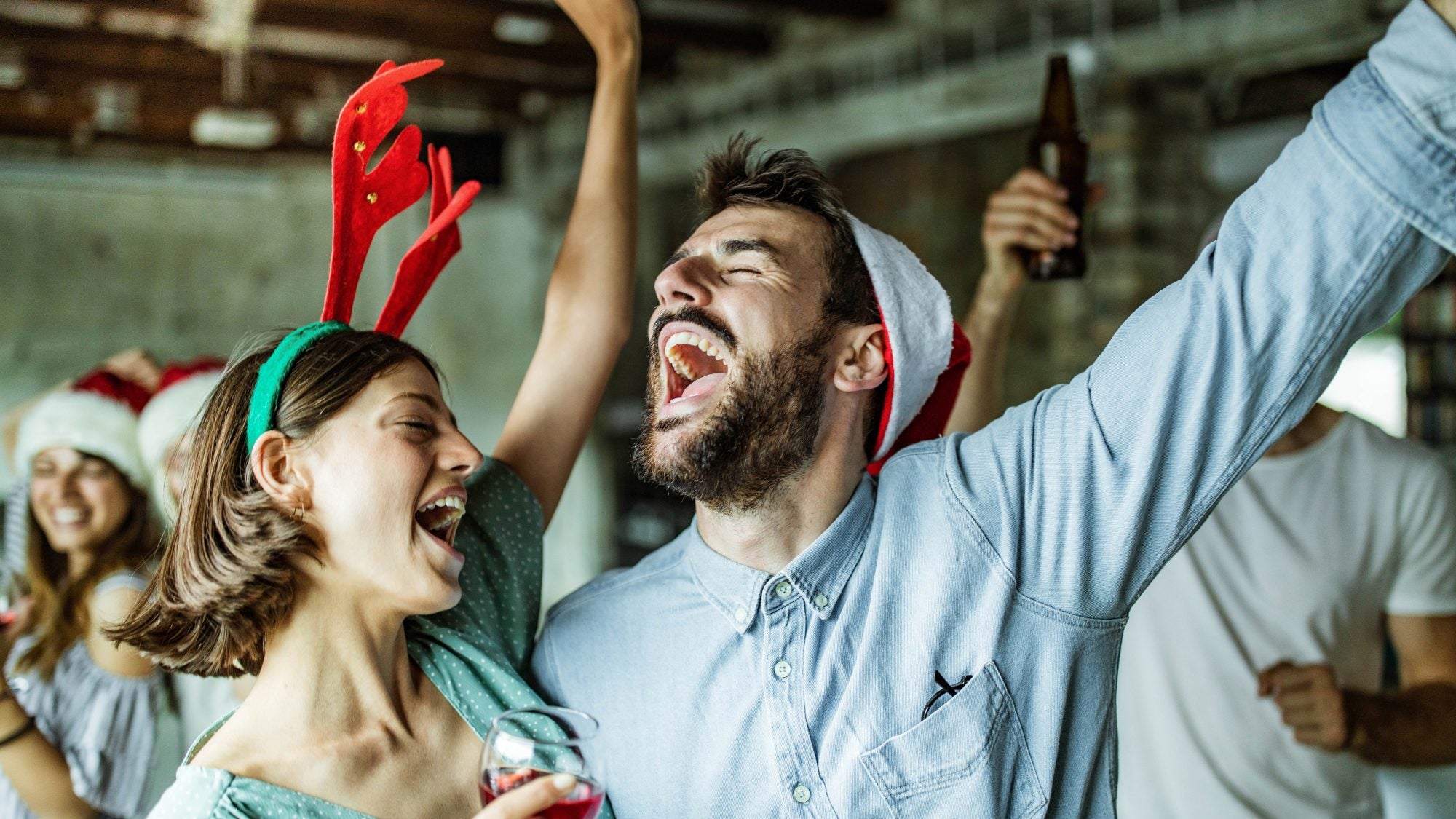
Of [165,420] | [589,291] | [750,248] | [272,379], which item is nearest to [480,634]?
[272,379]

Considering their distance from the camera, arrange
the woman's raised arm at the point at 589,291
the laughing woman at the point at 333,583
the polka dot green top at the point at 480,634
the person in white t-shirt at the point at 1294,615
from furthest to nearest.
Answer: the person in white t-shirt at the point at 1294,615 < the woman's raised arm at the point at 589,291 < the laughing woman at the point at 333,583 < the polka dot green top at the point at 480,634

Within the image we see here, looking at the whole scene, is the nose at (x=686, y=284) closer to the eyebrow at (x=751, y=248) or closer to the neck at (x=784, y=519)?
the eyebrow at (x=751, y=248)

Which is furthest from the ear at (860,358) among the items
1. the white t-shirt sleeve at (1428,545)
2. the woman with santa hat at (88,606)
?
the woman with santa hat at (88,606)

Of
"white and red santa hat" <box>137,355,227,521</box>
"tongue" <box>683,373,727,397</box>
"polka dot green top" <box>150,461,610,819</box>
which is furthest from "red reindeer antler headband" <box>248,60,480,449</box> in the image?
"white and red santa hat" <box>137,355,227,521</box>

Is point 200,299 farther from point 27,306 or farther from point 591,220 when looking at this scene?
point 591,220

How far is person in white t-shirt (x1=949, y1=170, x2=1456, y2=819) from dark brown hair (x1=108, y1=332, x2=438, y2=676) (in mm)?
1143

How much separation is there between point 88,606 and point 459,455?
5.37 feet

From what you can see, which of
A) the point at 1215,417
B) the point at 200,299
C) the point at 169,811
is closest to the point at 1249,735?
the point at 1215,417

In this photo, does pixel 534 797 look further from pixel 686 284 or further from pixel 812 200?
pixel 812 200

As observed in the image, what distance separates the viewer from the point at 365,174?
172cm

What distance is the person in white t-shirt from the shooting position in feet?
7.14

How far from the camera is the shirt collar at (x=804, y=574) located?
1.57m

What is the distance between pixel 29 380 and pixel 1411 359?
319 inches

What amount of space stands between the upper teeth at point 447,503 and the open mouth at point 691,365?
1.11ft
